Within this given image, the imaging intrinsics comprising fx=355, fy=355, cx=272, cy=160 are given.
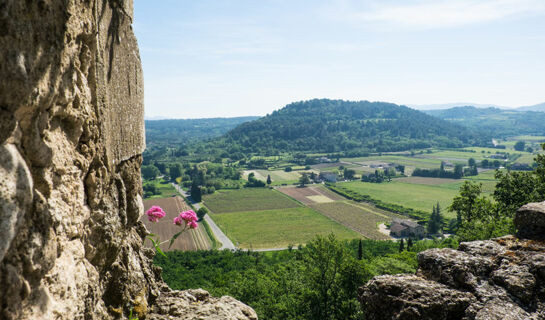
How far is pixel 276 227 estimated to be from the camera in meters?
82.8

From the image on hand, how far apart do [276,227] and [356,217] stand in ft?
70.5

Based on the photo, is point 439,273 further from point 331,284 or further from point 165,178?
point 165,178

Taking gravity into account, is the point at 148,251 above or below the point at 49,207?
below

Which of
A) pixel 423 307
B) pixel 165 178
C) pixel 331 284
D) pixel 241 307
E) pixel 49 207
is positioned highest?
pixel 49 207

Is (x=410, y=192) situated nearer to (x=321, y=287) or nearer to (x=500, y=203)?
(x=500, y=203)

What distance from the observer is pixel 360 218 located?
8875 cm

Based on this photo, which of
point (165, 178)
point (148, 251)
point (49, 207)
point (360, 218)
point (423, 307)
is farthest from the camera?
point (165, 178)

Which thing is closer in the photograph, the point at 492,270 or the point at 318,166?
the point at 492,270

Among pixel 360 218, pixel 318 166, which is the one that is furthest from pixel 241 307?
pixel 318 166

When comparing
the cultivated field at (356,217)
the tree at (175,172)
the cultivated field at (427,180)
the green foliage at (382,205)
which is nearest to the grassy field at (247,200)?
the cultivated field at (356,217)

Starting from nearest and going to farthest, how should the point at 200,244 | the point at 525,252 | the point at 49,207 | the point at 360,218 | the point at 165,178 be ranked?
the point at 49,207 → the point at 525,252 → the point at 200,244 → the point at 360,218 → the point at 165,178

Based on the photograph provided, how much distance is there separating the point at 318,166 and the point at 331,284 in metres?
159

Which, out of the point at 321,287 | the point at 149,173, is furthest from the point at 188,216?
the point at 149,173

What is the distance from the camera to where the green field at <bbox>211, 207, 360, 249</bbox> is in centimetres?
7275
